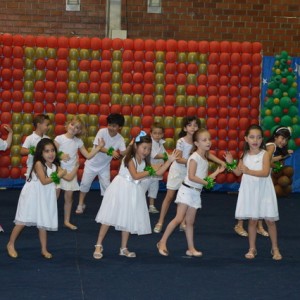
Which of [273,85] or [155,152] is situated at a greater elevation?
[273,85]

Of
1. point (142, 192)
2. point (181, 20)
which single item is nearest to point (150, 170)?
point (142, 192)

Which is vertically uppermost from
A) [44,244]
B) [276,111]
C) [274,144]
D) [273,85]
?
[273,85]

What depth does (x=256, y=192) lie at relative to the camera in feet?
25.3

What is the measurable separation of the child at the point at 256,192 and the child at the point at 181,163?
126 cm

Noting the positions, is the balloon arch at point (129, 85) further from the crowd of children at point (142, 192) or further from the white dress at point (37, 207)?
the white dress at point (37, 207)

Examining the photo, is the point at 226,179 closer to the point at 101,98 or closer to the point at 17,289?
the point at 101,98

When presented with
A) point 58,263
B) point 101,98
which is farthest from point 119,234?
point 101,98

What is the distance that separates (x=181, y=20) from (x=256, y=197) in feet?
23.6

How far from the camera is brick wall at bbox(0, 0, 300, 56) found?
13.9m

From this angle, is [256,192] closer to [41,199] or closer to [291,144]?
[41,199]

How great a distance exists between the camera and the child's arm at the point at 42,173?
7.35 metres

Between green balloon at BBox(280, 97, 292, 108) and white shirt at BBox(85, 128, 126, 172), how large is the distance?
3672 mm

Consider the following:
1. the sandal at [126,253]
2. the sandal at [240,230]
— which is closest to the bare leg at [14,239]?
the sandal at [126,253]

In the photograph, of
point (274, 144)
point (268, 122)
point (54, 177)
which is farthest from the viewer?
point (268, 122)
